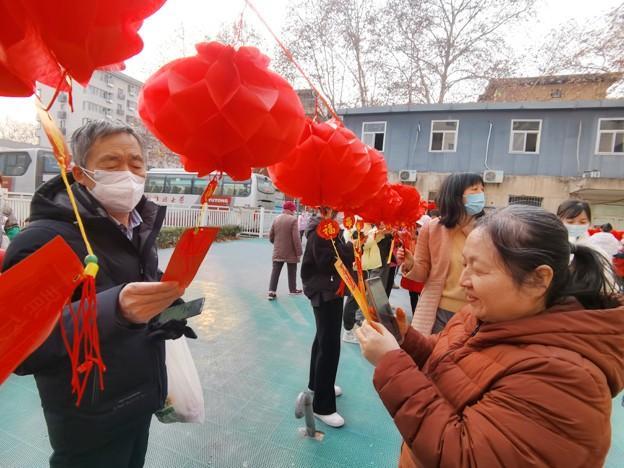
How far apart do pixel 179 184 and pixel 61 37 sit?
58.7 feet

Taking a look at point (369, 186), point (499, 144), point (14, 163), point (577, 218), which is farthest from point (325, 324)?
point (14, 163)

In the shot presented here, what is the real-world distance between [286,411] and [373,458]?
74 centimetres

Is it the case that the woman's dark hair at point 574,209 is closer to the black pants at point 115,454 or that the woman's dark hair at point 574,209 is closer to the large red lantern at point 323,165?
the large red lantern at point 323,165

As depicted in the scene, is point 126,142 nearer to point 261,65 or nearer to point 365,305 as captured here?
point 261,65

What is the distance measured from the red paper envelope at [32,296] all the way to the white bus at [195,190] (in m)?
15.8

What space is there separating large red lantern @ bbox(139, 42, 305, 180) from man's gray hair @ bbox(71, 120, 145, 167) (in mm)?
318

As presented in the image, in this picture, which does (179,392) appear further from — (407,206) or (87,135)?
(407,206)

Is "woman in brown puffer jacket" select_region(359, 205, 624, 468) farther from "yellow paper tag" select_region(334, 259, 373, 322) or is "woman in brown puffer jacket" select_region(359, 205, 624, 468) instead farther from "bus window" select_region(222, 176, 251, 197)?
"bus window" select_region(222, 176, 251, 197)

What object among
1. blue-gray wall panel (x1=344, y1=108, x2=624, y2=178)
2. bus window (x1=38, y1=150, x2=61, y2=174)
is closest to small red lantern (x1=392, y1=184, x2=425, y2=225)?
blue-gray wall panel (x1=344, y1=108, x2=624, y2=178)

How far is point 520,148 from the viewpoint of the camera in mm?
14500

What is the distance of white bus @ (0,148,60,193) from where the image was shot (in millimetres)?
14945

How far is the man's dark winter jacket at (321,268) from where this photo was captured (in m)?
2.54

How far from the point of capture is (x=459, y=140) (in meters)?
15.1

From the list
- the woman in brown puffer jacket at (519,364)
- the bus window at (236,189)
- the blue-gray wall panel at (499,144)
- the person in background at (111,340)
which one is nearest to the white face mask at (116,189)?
the person in background at (111,340)
